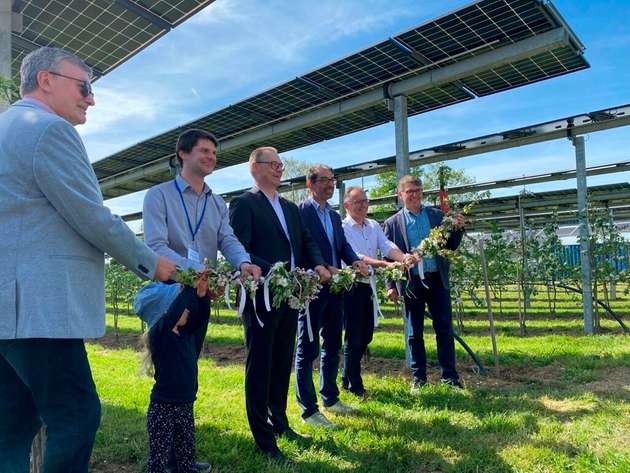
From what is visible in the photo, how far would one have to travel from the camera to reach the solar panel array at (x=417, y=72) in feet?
17.9

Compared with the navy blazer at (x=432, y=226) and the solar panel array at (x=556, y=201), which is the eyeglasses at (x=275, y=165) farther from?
the solar panel array at (x=556, y=201)

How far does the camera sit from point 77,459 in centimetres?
183

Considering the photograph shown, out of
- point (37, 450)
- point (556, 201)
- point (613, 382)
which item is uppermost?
point (556, 201)

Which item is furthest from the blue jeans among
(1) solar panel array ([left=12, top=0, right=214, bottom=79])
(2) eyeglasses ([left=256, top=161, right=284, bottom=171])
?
(1) solar panel array ([left=12, top=0, right=214, bottom=79])

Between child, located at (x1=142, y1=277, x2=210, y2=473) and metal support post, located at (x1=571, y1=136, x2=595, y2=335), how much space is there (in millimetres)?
8043

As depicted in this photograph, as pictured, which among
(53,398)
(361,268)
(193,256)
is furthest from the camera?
(361,268)

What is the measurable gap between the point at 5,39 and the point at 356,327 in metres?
4.10

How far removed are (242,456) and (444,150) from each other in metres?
7.43

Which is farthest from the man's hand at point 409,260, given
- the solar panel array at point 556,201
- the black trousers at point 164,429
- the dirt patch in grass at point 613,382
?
the solar panel array at point 556,201

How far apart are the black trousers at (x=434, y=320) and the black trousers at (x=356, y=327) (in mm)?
508

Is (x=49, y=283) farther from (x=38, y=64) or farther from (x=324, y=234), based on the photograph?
(x=324, y=234)

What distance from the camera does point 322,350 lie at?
453 cm

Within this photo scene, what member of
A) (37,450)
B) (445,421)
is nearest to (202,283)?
(37,450)

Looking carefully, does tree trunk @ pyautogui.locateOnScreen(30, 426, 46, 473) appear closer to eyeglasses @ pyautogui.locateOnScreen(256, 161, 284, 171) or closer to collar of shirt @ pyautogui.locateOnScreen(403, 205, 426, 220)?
eyeglasses @ pyautogui.locateOnScreen(256, 161, 284, 171)
